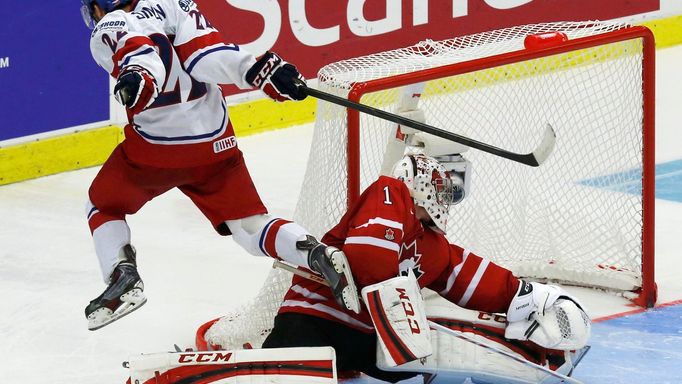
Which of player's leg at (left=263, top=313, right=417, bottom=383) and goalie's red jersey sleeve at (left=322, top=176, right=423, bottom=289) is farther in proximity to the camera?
player's leg at (left=263, top=313, right=417, bottom=383)

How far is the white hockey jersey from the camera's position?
4.41 meters

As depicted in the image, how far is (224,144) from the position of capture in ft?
15.1

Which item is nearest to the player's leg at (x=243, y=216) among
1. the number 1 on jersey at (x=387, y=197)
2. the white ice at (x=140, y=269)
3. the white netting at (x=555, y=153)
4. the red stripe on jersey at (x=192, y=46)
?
the number 1 on jersey at (x=387, y=197)

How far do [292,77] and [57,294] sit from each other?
1.42 metres

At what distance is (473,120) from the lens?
5.49m

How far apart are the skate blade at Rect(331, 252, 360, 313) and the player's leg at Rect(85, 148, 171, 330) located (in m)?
0.53

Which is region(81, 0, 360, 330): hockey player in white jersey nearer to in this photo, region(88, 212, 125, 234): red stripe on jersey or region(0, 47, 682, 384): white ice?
region(88, 212, 125, 234): red stripe on jersey

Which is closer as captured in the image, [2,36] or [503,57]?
[503,57]

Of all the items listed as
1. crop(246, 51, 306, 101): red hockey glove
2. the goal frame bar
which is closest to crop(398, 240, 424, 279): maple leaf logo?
the goal frame bar

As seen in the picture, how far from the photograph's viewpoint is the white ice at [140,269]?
495 cm

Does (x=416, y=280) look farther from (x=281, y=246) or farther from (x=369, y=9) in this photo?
(x=369, y=9)

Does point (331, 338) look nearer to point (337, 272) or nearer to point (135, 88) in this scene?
point (337, 272)

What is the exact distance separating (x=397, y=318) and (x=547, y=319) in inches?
19.3

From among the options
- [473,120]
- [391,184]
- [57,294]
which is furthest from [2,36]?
[391,184]
